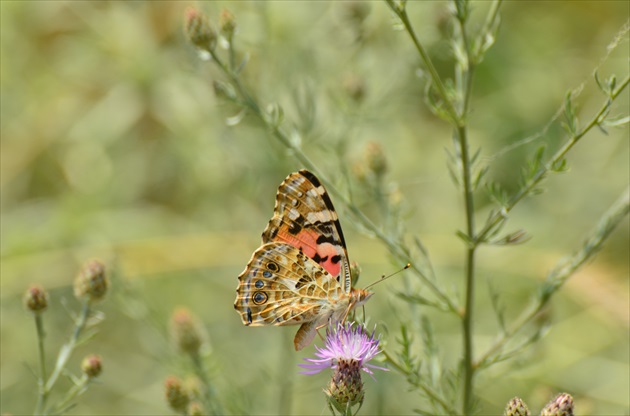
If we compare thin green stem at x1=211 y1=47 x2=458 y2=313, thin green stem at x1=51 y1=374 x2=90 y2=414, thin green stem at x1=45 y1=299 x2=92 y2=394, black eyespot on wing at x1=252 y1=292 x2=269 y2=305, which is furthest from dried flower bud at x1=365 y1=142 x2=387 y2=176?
thin green stem at x1=51 y1=374 x2=90 y2=414

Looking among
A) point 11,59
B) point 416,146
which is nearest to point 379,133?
point 416,146

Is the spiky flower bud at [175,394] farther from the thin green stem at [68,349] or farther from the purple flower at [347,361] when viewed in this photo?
the purple flower at [347,361]

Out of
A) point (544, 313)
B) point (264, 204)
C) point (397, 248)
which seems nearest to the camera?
point (397, 248)

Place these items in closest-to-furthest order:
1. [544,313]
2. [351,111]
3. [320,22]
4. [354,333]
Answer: [354,333] < [544,313] < [351,111] < [320,22]

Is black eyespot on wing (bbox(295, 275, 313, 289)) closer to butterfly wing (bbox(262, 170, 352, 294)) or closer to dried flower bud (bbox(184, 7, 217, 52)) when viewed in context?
butterfly wing (bbox(262, 170, 352, 294))

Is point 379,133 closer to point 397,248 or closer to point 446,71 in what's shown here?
point 446,71
